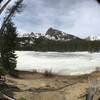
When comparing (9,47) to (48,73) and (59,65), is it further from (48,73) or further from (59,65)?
(48,73)

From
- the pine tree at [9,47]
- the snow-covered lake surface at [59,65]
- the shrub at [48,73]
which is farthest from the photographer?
the pine tree at [9,47]

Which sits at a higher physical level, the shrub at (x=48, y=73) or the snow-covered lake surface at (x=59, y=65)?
the snow-covered lake surface at (x=59, y=65)

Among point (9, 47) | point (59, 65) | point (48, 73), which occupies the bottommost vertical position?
point (48, 73)

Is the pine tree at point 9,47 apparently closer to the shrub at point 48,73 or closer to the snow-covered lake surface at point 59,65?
the snow-covered lake surface at point 59,65

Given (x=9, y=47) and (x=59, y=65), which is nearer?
(x=9, y=47)

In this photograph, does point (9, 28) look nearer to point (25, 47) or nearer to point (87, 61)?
point (87, 61)

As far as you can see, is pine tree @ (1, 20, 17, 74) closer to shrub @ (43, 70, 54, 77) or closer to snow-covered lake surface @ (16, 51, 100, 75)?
snow-covered lake surface @ (16, 51, 100, 75)

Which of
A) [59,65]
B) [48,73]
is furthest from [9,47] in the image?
[48,73]

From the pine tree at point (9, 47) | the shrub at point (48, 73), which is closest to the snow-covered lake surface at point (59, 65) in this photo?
the shrub at point (48, 73)

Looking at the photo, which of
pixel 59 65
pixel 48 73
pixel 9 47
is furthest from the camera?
pixel 59 65

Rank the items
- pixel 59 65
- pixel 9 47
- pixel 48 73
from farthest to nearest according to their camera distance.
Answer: pixel 59 65 < pixel 9 47 < pixel 48 73

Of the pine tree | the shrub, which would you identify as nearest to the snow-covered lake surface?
the shrub

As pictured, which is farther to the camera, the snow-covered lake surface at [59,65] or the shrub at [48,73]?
the snow-covered lake surface at [59,65]

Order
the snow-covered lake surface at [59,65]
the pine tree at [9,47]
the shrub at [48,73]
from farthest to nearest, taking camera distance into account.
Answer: the pine tree at [9,47] < the snow-covered lake surface at [59,65] < the shrub at [48,73]
